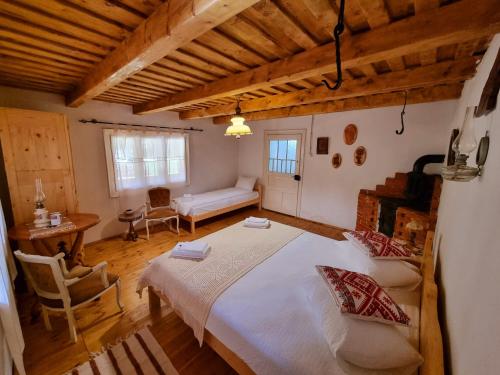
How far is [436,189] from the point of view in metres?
2.83

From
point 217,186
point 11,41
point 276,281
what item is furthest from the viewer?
point 217,186

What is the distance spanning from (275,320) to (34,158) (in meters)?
3.04

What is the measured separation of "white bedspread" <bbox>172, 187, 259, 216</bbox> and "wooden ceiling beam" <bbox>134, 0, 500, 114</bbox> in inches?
98.6

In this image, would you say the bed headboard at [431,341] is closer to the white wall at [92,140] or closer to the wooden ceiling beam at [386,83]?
the wooden ceiling beam at [386,83]

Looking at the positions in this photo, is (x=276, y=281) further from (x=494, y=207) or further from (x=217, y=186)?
(x=217, y=186)

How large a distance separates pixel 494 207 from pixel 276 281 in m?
1.28

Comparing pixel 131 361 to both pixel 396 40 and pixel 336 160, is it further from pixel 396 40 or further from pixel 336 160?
pixel 336 160

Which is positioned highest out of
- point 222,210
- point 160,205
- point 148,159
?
point 148,159

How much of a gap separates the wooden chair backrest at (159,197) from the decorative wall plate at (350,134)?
3.62 m

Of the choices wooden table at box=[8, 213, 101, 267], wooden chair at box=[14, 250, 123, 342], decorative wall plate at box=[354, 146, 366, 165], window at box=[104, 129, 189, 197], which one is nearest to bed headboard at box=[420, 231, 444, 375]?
wooden chair at box=[14, 250, 123, 342]

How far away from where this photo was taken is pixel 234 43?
1522mm

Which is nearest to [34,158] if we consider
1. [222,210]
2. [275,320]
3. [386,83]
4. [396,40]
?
[222,210]

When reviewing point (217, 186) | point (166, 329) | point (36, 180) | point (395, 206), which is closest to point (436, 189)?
point (395, 206)

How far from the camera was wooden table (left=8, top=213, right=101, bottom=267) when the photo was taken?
6.76ft
